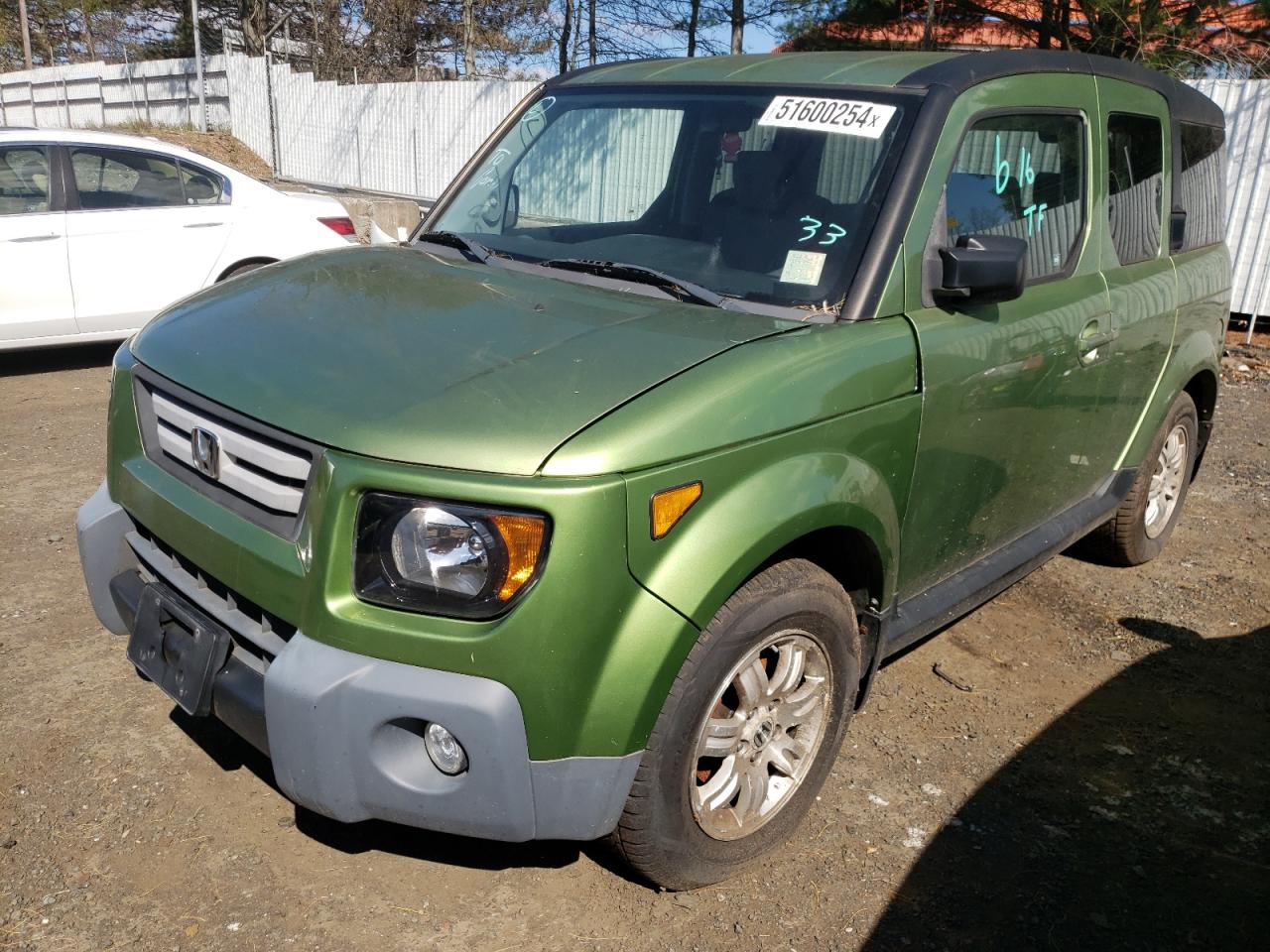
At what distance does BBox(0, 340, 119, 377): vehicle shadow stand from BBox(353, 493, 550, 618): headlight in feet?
21.0

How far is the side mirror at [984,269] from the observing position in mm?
2875

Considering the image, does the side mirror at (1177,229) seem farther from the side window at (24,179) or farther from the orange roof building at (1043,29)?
the orange roof building at (1043,29)

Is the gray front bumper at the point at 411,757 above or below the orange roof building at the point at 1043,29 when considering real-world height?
below

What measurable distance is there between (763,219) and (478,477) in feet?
4.50

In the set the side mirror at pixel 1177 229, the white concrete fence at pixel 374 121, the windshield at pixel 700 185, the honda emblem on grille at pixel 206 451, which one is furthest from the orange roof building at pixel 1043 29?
the honda emblem on grille at pixel 206 451

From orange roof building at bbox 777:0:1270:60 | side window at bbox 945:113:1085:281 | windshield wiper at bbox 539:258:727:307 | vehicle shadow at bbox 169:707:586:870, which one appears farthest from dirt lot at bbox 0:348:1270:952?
orange roof building at bbox 777:0:1270:60

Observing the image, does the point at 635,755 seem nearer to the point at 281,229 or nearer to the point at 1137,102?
the point at 1137,102

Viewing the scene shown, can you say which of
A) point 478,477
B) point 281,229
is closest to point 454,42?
point 281,229

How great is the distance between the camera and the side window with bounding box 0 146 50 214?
6.90 m

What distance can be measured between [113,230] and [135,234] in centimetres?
14

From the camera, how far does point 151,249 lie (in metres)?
7.42

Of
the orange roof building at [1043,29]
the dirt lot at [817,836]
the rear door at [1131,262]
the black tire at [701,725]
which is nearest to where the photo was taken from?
the black tire at [701,725]

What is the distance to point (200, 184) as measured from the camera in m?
7.73

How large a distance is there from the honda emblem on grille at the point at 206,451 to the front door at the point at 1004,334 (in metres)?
1.79
